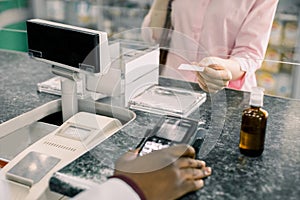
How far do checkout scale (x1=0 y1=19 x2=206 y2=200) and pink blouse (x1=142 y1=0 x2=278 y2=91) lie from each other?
0.20m

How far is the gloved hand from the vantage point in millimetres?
1319

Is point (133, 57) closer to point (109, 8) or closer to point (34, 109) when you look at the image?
point (34, 109)

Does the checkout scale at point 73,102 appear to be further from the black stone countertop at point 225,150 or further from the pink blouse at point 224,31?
the pink blouse at point 224,31

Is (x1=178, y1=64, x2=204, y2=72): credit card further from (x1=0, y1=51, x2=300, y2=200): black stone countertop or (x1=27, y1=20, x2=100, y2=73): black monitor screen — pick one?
(x1=27, y1=20, x2=100, y2=73): black monitor screen

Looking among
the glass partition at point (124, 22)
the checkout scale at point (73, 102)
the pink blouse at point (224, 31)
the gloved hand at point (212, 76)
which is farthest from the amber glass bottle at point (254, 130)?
the glass partition at point (124, 22)

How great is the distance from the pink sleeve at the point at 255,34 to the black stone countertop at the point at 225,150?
180 mm

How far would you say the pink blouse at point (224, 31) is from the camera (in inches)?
60.6

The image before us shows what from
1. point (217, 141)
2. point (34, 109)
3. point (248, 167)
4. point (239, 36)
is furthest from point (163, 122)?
point (239, 36)

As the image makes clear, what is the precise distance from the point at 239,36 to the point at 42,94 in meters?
0.80

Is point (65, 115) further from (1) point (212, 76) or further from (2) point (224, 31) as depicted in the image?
(2) point (224, 31)

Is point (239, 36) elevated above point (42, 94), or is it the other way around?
point (239, 36)

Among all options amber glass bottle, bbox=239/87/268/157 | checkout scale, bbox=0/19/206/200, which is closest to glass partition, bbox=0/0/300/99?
checkout scale, bbox=0/19/206/200

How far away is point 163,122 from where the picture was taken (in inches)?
43.3

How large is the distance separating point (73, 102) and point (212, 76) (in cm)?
45
